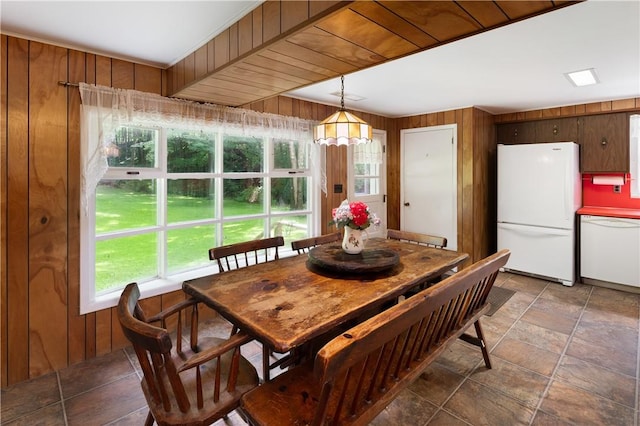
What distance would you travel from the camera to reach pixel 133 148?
2.62m

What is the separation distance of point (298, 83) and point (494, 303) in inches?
114

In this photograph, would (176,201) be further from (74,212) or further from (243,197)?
(74,212)

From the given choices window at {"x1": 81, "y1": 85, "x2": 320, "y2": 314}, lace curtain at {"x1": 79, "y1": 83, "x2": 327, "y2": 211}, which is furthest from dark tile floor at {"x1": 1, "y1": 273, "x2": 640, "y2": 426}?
lace curtain at {"x1": 79, "y1": 83, "x2": 327, "y2": 211}

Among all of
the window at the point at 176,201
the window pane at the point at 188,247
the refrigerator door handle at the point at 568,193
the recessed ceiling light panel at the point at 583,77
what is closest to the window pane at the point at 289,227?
the window at the point at 176,201

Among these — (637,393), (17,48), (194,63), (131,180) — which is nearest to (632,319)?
(637,393)

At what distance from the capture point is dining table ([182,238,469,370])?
4.56 feet

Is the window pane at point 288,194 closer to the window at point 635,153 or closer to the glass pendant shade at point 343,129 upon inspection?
the glass pendant shade at point 343,129

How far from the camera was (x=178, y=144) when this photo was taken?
2.87m

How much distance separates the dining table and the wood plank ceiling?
3.97 feet

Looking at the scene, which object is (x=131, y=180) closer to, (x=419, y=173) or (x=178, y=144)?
(x=178, y=144)

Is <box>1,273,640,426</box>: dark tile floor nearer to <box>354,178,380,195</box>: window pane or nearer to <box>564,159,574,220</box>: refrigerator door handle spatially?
<box>564,159,574,220</box>: refrigerator door handle

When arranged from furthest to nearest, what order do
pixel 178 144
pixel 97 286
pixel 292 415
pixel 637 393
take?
pixel 178 144 < pixel 97 286 < pixel 637 393 < pixel 292 415

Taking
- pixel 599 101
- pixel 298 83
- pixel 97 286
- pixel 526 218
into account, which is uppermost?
pixel 599 101

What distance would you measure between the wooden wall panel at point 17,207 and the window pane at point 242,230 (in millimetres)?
1472
